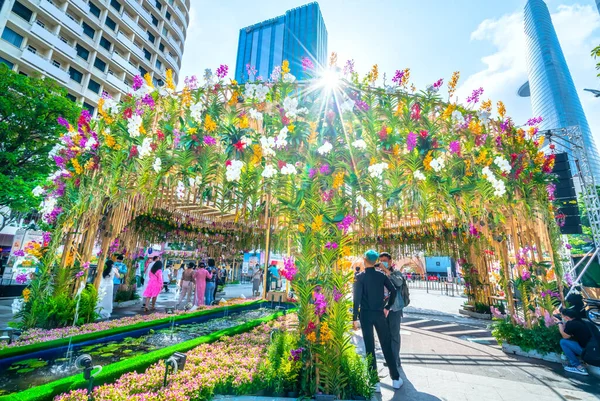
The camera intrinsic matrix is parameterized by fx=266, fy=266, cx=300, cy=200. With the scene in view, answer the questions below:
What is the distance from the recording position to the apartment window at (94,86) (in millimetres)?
22761

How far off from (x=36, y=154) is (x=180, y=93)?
40.4 ft

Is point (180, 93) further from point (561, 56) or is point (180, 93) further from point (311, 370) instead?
point (561, 56)

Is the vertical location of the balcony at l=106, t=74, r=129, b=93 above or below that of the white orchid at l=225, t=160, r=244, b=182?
above

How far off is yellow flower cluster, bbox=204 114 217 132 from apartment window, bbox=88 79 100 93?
26304 mm

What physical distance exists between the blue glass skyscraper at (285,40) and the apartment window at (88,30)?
32.1 meters

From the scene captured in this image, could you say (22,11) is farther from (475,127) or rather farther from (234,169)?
(475,127)

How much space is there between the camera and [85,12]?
73.2 feet

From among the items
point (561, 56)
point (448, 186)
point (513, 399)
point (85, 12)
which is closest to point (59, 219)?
point (448, 186)

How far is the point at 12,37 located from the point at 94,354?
25.7 metres

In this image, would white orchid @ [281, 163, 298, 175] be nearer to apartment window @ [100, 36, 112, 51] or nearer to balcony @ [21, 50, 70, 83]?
balcony @ [21, 50, 70, 83]

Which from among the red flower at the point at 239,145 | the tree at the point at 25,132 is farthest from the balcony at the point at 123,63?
the red flower at the point at 239,145

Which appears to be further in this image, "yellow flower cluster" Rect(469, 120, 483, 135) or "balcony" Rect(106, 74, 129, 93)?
"balcony" Rect(106, 74, 129, 93)

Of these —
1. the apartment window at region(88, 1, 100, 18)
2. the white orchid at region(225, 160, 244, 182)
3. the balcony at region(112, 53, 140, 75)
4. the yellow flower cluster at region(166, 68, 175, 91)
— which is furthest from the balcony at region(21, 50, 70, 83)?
the white orchid at region(225, 160, 244, 182)

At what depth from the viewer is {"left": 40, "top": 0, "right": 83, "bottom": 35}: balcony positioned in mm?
19688
